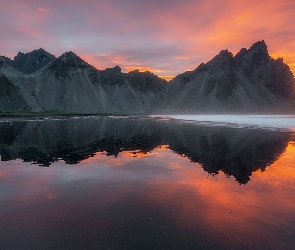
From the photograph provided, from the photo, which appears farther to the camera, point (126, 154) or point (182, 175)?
point (126, 154)

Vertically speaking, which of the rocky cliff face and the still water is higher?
the rocky cliff face

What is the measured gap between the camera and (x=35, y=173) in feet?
56.3

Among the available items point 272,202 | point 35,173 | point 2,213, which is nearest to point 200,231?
point 272,202

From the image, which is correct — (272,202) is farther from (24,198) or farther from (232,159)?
(24,198)

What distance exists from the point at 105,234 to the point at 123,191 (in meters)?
4.75

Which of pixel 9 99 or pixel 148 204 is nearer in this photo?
pixel 148 204

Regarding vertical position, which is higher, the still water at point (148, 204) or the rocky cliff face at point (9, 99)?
the rocky cliff face at point (9, 99)

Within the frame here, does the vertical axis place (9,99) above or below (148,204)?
above

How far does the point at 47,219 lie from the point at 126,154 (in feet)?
50.3

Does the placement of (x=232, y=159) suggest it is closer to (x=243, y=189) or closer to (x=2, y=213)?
(x=243, y=189)

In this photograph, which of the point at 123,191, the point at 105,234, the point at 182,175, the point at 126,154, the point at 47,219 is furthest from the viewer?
the point at 126,154

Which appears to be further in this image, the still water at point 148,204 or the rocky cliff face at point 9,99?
the rocky cliff face at point 9,99

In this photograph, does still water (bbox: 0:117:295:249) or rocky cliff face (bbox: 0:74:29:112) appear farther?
rocky cliff face (bbox: 0:74:29:112)

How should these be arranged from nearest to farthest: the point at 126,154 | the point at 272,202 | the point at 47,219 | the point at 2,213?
1. the point at 47,219
2. the point at 2,213
3. the point at 272,202
4. the point at 126,154
